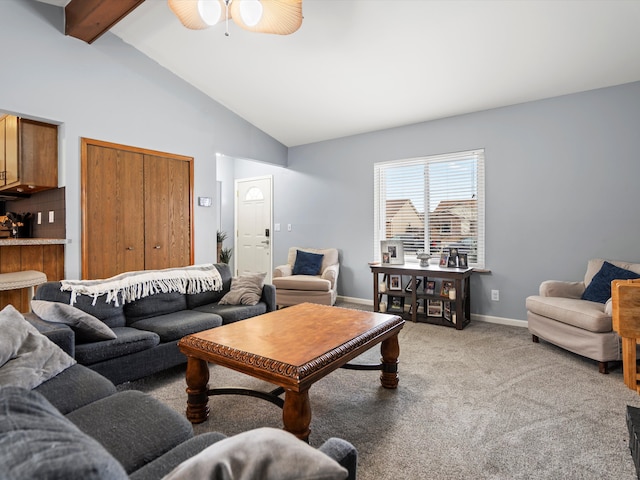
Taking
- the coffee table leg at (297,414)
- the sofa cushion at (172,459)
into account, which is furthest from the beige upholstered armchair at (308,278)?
the sofa cushion at (172,459)

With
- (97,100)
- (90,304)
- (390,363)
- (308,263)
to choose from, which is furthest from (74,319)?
(308,263)

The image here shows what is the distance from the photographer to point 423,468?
1.68m

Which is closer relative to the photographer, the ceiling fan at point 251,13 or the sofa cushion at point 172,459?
the sofa cushion at point 172,459

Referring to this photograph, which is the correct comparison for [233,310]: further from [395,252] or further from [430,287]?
[430,287]

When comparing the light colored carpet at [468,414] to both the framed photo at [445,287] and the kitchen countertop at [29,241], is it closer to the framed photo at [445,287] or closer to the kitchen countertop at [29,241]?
the framed photo at [445,287]

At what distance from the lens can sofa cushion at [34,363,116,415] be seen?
151 cm

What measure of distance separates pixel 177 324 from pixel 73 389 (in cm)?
114

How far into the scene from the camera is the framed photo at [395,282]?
4641mm

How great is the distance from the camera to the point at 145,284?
3002 mm

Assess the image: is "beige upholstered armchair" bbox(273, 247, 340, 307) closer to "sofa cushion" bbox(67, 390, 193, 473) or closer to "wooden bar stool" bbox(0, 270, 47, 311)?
"wooden bar stool" bbox(0, 270, 47, 311)

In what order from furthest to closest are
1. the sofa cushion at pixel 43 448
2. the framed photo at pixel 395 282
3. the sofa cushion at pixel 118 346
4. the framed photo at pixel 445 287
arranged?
the framed photo at pixel 395 282, the framed photo at pixel 445 287, the sofa cushion at pixel 118 346, the sofa cushion at pixel 43 448

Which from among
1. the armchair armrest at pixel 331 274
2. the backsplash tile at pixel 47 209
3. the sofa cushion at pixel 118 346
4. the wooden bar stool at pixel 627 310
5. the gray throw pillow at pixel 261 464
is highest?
the backsplash tile at pixel 47 209

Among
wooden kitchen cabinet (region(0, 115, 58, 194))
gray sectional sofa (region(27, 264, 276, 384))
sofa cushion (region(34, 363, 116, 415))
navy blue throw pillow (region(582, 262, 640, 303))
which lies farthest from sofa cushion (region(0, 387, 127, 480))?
navy blue throw pillow (region(582, 262, 640, 303))

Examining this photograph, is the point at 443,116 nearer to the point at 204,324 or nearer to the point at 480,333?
the point at 480,333
